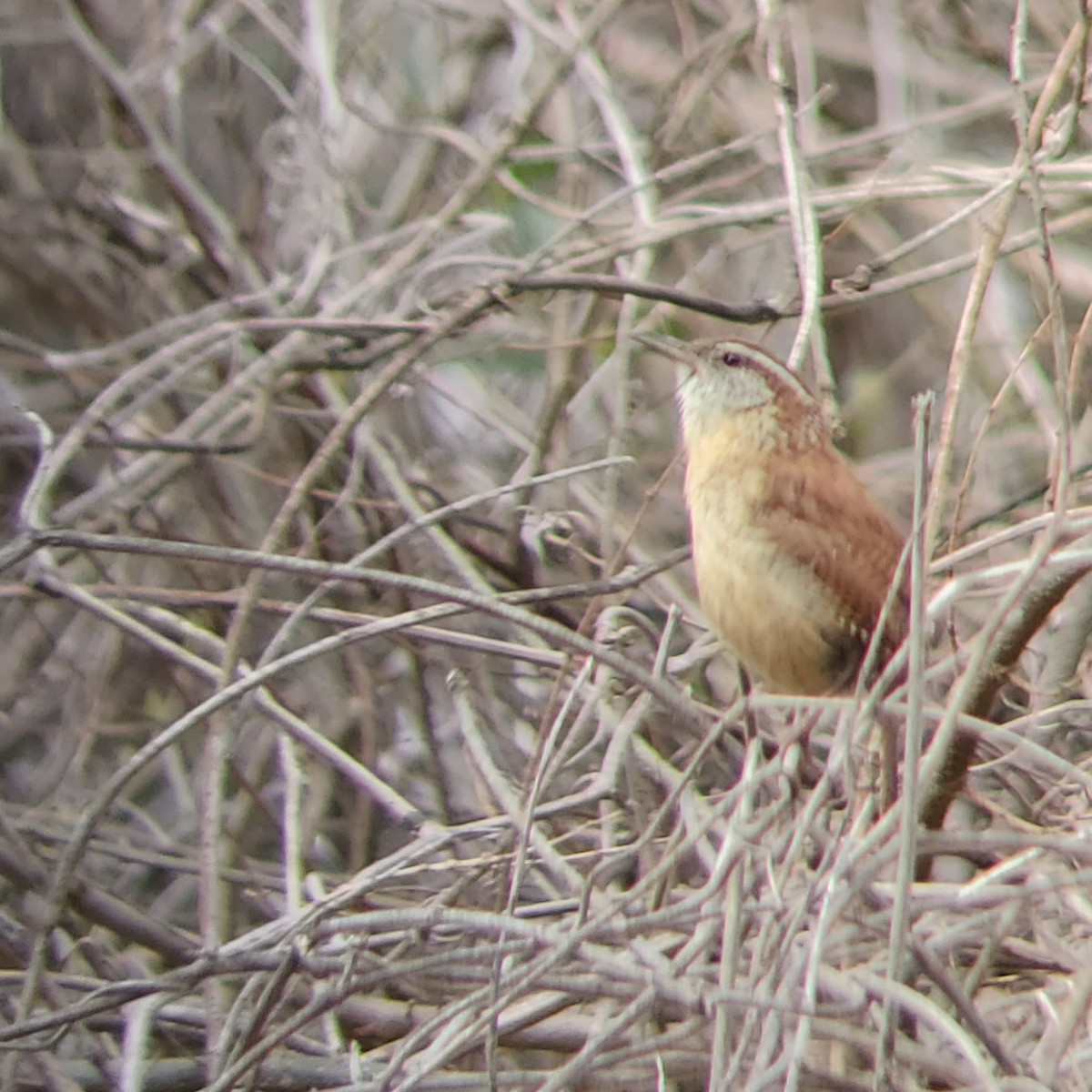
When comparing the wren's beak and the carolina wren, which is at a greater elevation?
the wren's beak

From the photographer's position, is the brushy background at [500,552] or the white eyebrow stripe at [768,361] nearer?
the brushy background at [500,552]

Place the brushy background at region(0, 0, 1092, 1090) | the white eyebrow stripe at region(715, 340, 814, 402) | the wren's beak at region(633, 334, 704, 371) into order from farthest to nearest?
the wren's beak at region(633, 334, 704, 371), the white eyebrow stripe at region(715, 340, 814, 402), the brushy background at region(0, 0, 1092, 1090)

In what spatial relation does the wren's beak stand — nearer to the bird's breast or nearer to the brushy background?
the brushy background

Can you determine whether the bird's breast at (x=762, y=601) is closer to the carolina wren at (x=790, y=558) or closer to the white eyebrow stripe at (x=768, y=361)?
the carolina wren at (x=790, y=558)

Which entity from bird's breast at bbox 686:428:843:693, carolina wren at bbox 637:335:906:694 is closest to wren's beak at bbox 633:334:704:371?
carolina wren at bbox 637:335:906:694

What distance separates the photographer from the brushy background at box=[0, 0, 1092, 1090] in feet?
6.16

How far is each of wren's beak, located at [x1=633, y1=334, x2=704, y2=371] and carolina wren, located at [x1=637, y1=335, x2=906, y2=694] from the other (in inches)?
9.8

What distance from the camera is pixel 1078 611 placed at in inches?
104

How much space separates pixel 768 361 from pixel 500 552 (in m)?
0.82

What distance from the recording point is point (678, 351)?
3.23m

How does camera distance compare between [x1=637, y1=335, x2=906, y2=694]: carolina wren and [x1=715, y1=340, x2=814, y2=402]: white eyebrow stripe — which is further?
[x1=715, y1=340, x2=814, y2=402]: white eyebrow stripe

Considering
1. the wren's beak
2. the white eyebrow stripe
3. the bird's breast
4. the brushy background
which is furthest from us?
the wren's beak

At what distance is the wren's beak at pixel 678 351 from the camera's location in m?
3.20

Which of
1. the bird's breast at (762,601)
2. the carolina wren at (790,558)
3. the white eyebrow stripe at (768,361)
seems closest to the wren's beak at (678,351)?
the white eyebrow stripe at (768,361)
